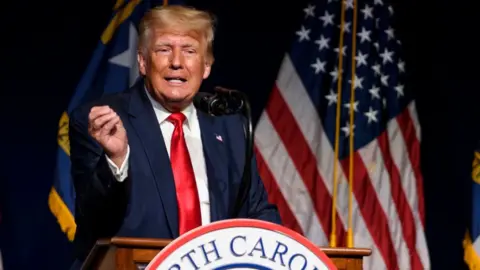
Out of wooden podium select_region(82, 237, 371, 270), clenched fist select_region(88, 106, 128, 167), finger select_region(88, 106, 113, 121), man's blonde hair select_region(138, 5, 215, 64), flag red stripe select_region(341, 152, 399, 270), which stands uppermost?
man's blonde hair select_region(138, 5, 215, 64)

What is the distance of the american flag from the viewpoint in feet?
14.2

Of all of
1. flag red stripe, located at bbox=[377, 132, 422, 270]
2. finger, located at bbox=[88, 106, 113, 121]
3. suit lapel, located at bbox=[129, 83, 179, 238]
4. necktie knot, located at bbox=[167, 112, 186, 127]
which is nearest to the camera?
finger, located at bbox=[88, 106, 113, 121]

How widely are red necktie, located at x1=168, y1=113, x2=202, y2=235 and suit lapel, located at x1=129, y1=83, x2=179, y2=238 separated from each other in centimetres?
2

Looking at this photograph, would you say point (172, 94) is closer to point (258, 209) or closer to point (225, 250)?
point (258, 209)

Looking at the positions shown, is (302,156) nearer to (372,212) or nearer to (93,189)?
(372,212)

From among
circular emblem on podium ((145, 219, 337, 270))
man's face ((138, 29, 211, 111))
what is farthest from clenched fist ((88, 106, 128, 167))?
man's face ((138, 29, 211, 111))

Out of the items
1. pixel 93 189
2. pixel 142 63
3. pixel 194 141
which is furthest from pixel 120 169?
pixel 142 63

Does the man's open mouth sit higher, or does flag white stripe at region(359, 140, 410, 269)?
the man's open mouth

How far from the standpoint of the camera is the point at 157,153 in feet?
7.93

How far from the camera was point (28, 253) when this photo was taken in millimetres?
4281

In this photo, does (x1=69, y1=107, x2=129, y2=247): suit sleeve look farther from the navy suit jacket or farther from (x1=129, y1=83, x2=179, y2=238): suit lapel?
(x1=129, y1=83, x2=179, y2=238): suit lapel

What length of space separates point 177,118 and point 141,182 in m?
0.24

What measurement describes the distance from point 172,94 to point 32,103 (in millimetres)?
1947

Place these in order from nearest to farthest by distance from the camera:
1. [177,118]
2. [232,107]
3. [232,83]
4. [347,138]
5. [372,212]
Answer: [232,107]
[177,118]
[372,212]
[347,138]
[232,83]
